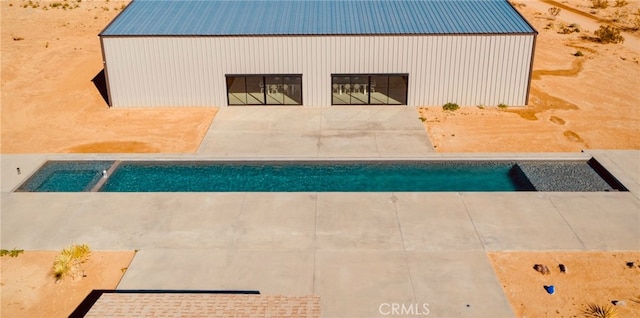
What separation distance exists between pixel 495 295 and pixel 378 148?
34.2 ft

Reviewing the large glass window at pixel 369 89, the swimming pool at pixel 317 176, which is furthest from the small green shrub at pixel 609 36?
the swimming pool at pixel 317 176

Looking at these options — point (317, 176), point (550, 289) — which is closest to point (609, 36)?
point (317, 176)

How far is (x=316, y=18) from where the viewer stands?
29984 mm

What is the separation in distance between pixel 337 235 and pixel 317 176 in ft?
15.7

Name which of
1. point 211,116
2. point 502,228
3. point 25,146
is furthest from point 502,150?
point 25,146

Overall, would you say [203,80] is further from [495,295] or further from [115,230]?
[495,295]

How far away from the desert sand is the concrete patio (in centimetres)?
85

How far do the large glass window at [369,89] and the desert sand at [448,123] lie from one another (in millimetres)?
1555

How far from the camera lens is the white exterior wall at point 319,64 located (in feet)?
93.2

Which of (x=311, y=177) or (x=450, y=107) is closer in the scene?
(x=311, y=177)

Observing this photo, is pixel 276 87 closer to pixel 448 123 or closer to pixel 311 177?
pixel 311 177

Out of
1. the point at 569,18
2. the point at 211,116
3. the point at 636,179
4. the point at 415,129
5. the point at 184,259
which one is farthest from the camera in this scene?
the point at 569,18

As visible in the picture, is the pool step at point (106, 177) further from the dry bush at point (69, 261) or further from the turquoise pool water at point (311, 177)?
the dry bush at point (69, 261)

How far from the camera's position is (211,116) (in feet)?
94.0
